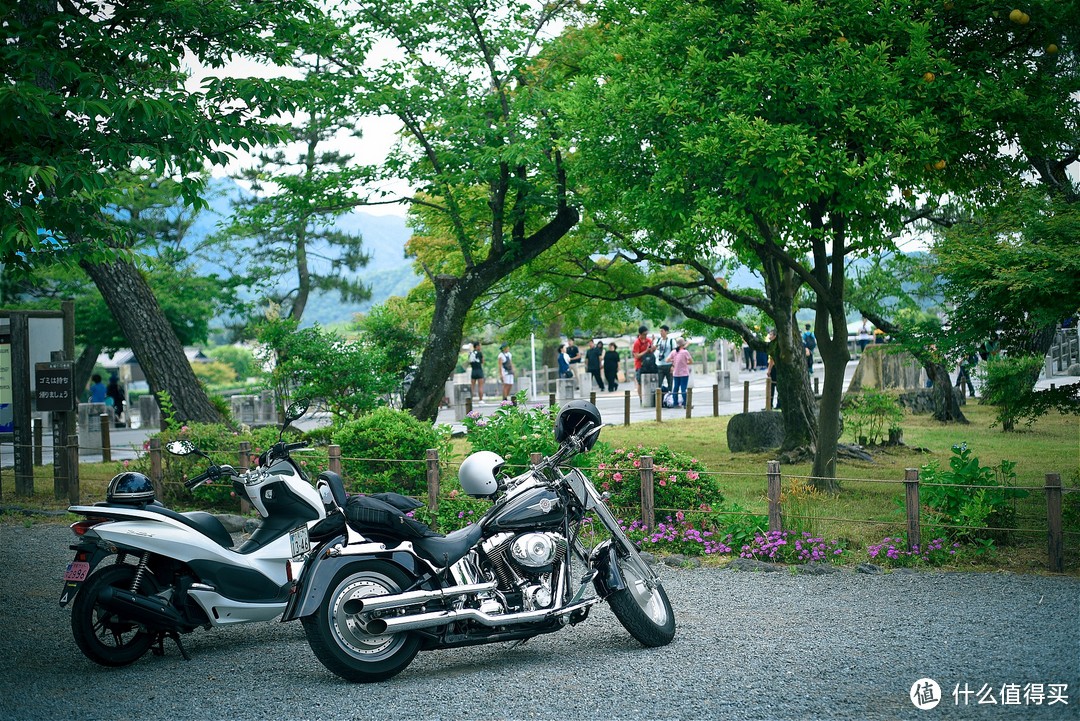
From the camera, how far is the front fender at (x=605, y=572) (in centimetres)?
557

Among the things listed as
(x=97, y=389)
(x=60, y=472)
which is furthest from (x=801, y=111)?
(x=97, y=389)

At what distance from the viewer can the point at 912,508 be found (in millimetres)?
8125

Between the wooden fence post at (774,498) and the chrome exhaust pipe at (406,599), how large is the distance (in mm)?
3741

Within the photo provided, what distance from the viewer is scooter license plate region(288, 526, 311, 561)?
598 cm

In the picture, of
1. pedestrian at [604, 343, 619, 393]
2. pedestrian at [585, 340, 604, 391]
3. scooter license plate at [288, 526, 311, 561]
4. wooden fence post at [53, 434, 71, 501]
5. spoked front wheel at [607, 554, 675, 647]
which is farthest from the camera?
pedestrian at [585, 340, 604, 391]

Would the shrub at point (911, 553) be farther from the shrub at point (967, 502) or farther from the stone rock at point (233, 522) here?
the stone rock at point (233, 522)

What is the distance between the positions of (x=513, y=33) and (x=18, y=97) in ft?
32.4

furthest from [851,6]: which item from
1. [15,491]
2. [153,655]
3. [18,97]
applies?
[15,491]

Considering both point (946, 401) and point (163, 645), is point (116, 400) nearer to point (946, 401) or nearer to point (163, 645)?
point (946, 401)

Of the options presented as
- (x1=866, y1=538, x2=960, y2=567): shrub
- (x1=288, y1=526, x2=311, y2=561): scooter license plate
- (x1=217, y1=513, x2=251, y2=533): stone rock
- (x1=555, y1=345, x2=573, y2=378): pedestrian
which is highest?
(x1=555, y1=345, x2=573, y2=378): pedestrian

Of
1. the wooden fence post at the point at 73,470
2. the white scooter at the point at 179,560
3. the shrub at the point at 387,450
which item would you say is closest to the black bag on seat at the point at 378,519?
the white scooter at the point at 179,560

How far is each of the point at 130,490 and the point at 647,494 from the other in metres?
4.42

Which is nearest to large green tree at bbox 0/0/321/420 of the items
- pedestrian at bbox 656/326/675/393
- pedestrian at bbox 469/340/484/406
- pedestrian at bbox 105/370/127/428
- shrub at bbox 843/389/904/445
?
shrub at bbox 843/389/904/445

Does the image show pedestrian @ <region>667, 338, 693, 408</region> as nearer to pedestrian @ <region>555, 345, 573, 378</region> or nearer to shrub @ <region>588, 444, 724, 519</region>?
pedestrian @ <region>555, 345, 573, 378</region>
